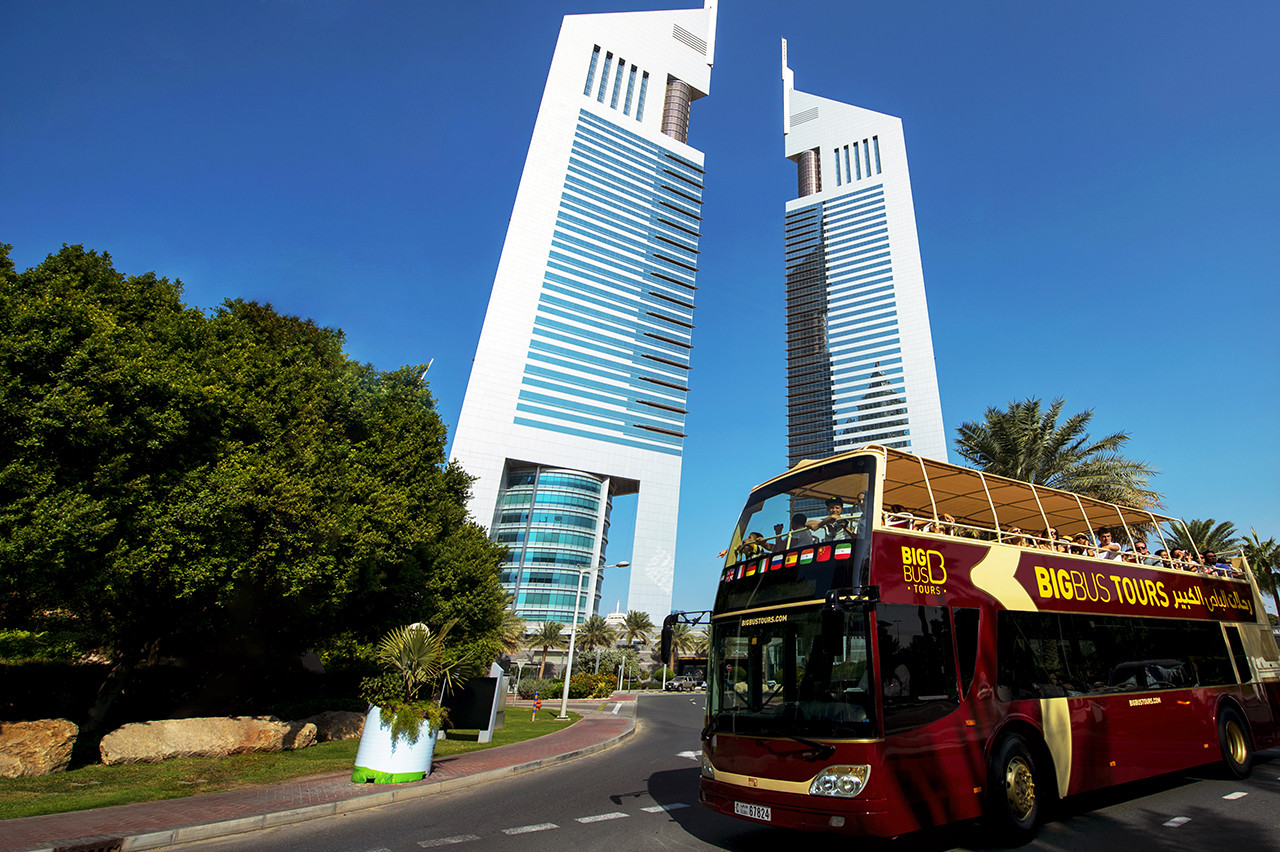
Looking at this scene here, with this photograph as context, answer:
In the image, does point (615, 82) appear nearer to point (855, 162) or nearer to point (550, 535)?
point (855, 162)

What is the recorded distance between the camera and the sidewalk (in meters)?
6.26

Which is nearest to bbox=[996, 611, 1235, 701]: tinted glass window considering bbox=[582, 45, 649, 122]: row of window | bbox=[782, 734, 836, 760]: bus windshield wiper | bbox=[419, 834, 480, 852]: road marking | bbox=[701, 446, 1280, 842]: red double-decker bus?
bbox=[701, 446, 1280, 842]: red double-decker bus

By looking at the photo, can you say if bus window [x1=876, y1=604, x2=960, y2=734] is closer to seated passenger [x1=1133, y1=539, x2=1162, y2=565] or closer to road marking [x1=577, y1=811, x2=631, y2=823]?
road marking [x1=577, y1=811, x2=631, y2=823]

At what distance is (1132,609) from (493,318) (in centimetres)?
8687

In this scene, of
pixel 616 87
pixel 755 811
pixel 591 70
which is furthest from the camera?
pixel 616 87

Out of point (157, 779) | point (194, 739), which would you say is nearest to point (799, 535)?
point (157, 779)

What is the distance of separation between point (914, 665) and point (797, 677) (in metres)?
1.16

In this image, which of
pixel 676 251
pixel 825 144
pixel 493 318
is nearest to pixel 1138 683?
pixel 493 318

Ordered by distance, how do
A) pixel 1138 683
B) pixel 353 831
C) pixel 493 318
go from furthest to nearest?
pixel 493 318 → pixel 1138 683 → pixel 353 831

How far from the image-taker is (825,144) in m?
170

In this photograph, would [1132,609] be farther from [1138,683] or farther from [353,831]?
[353,831]

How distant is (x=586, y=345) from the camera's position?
309 feet

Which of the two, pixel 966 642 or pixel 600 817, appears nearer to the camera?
pixel 966 642

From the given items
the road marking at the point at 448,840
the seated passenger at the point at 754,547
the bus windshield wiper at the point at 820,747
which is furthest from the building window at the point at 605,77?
the bus windshield wiper at the point at 820,747
